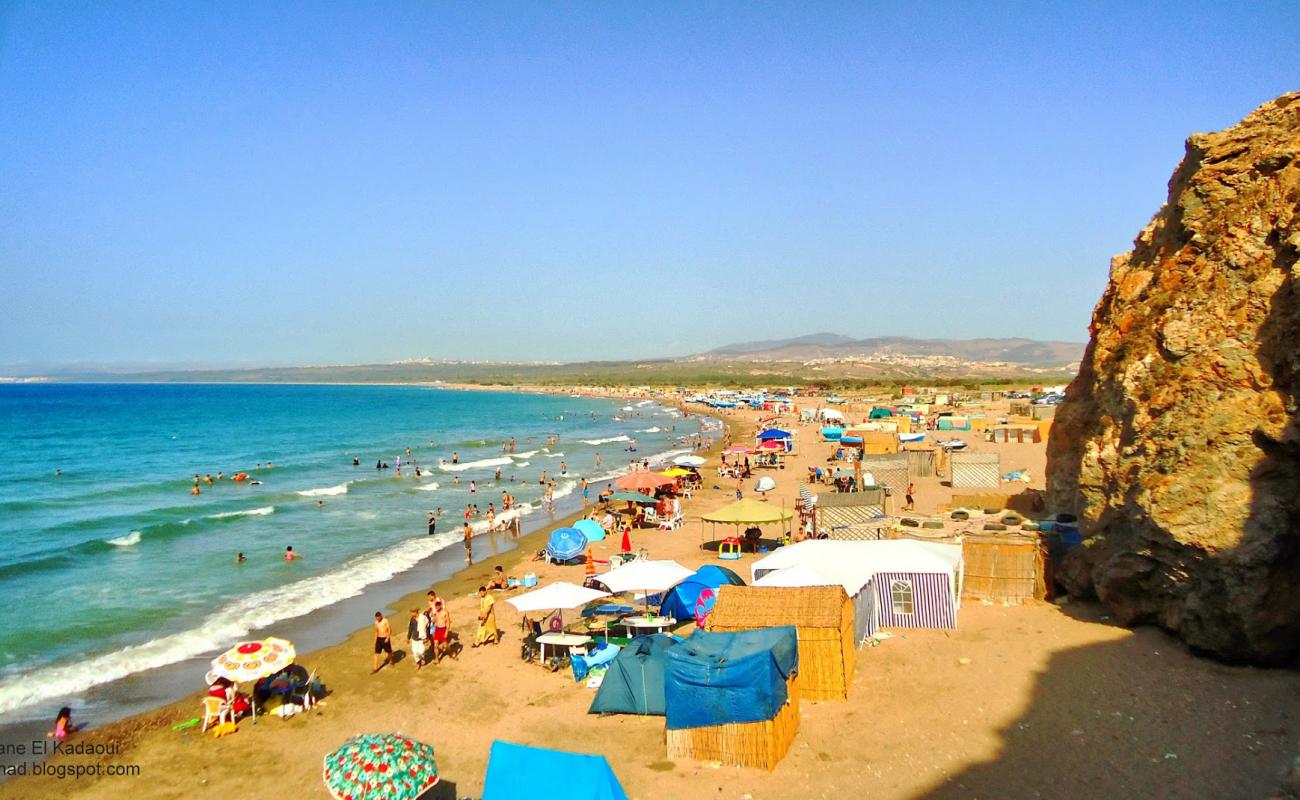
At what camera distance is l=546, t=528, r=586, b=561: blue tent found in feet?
74.2

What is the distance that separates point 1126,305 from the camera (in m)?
15.7

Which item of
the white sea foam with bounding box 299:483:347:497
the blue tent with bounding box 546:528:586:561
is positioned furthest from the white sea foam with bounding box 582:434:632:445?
the blue tent with bounding box 546:528:586:561

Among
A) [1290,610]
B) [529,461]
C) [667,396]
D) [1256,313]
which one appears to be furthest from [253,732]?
[667,396]

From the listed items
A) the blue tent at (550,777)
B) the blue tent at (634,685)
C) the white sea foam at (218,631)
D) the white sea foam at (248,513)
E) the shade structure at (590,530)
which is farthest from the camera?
Answer: the white sea foam at (248,513)

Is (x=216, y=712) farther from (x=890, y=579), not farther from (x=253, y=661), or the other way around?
(x=890, y=579)

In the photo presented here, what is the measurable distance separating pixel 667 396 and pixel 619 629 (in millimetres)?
120329

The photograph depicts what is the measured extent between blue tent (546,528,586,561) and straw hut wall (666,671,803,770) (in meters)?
12.9

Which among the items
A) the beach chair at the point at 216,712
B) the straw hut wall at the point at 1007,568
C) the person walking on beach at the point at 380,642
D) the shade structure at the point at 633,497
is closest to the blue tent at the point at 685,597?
the straw hut wall at the point at 1007,568

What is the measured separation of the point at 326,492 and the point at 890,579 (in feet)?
105

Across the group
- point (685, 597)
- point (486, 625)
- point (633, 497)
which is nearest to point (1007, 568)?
point (685, 597)

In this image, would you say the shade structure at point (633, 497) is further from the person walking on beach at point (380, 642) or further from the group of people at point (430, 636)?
the person walking on beach at point (380, 642)

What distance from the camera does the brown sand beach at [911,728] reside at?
9.07m

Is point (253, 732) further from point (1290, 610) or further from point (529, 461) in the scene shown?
point (529, 461)

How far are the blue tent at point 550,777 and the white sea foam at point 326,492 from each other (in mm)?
33695
